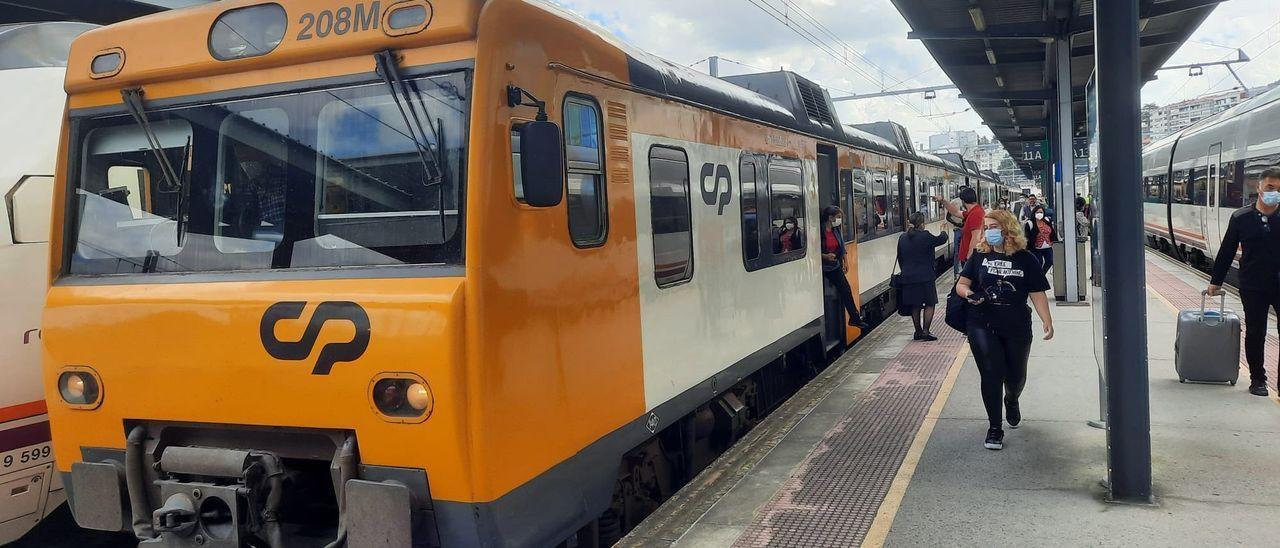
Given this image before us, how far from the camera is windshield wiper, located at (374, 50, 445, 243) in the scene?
378 cm

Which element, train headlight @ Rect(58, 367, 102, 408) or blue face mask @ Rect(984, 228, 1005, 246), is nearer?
train headlight @ Rect(58, 367, 102, 408)

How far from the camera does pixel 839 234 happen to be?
10.1m

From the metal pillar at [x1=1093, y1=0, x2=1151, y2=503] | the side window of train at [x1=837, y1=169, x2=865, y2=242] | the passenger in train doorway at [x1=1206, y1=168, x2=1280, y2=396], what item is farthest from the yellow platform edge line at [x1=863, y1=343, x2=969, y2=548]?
the side window of train at [x1=837, y1=169, x2=865, y2=242]

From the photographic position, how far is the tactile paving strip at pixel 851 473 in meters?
4.80

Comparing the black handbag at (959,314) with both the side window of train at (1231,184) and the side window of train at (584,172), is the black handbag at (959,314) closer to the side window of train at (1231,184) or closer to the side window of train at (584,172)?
the side window of train at (584,172)

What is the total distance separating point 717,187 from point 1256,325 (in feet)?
14.6

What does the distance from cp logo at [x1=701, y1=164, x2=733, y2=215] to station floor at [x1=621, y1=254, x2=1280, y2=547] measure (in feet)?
5.71

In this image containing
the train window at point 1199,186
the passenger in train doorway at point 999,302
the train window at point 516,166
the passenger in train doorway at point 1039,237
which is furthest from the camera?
the train window at point 1199,186

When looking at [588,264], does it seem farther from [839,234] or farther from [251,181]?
[839,234]

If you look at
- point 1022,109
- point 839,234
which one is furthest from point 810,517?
point 1022,109

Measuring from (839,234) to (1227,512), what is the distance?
5.57 meters

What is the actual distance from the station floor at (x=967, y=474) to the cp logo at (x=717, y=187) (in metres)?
1.74

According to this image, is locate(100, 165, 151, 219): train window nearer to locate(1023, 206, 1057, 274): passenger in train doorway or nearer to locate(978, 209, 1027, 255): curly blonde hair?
locate(978, 209, 1027, 255): curly blonde hair

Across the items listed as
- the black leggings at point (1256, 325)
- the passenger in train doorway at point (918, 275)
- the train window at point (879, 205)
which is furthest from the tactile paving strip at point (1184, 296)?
the train window at point (879, 205)
